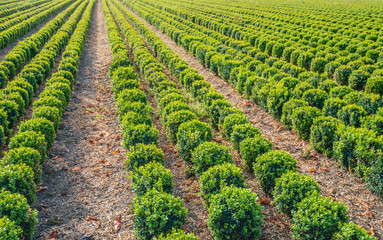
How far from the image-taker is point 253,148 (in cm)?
758

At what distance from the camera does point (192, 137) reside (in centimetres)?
797

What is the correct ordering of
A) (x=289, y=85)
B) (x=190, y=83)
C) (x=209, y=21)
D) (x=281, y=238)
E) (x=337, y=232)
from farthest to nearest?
(x=209, y=21)
(x=190, y=83)
(x=289, y=85)
(x=281, y=238)
(x=337, y=232)

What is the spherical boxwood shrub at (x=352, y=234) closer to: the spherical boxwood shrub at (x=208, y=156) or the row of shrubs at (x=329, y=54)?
the spherical boxwood shrub at (x=208, y=156)

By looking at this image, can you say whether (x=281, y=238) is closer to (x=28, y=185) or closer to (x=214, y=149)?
(x=214, y=149)

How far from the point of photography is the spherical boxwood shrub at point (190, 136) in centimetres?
794

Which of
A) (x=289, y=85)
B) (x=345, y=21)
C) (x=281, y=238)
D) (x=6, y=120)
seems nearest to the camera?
(x=281, y=238)

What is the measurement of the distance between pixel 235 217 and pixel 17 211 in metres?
4.35

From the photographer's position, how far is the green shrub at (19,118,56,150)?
8.53 metres

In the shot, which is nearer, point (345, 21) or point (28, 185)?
point (28, 185)

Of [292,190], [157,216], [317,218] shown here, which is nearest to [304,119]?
[292,190]

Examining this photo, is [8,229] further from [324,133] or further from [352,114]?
[352,114]

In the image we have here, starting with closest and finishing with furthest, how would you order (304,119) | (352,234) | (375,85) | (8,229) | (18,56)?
(352,234) < (8,229) < (304,119) < (375,85) < (18,56)

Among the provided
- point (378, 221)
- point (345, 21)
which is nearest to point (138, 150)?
point (378, 221)

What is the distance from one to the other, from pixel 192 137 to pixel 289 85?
20.8ft
